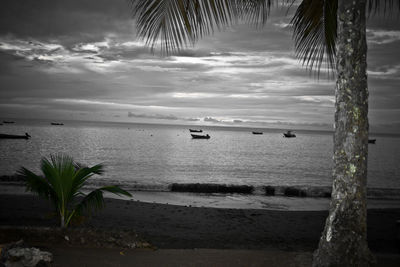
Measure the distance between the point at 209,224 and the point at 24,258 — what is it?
19.0ft

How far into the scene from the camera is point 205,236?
7188mm

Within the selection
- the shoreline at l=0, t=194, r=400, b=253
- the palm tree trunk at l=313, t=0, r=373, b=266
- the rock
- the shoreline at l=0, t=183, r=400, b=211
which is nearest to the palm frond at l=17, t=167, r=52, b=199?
the rock

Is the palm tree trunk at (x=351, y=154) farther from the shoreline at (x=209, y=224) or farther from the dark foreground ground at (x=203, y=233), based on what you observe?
the shoreline at (x=209, y=224)

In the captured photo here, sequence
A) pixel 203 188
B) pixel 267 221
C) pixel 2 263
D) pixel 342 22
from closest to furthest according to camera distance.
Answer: pixel 2 263 < pixel 342 22 < pixel 267 221 < pixel 203 188

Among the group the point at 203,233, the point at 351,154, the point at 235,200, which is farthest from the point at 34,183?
the point at 235,200

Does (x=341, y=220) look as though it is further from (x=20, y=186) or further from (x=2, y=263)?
(x=20, y=186)

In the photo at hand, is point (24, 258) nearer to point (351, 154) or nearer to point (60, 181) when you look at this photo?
point (60, 181)

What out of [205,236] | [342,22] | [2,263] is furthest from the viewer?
[205,236]

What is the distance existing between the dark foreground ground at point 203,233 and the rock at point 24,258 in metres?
0.45

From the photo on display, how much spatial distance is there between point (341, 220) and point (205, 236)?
4.26m

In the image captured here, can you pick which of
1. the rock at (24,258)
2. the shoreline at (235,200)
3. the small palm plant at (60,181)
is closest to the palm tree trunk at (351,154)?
the small palm plant at (60,181)

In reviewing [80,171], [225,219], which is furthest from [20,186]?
[80,171]

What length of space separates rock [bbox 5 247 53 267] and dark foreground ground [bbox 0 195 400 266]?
1.47 feet

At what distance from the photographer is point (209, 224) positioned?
8.52 metres
